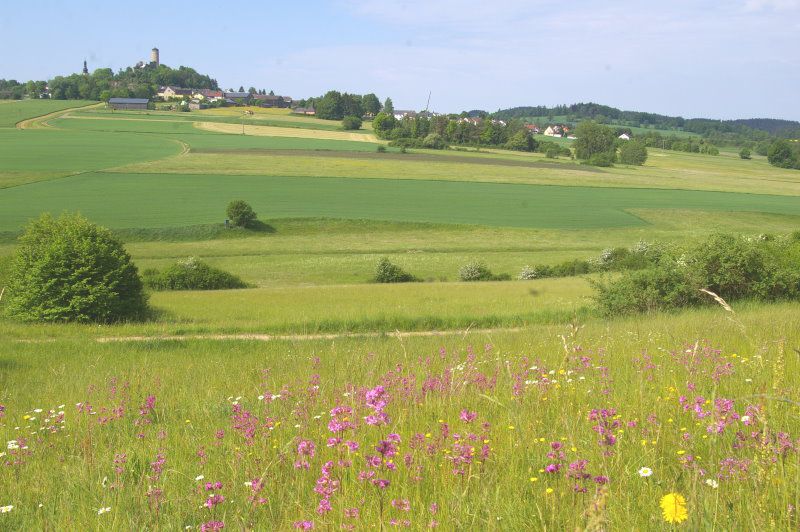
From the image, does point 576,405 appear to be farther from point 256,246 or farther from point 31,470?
→ point 256,246

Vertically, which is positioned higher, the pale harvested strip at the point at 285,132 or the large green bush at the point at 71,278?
the pale harvested strip at the point at 285,132

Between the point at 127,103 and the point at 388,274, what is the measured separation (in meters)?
146

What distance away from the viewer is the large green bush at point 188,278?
3459 cm

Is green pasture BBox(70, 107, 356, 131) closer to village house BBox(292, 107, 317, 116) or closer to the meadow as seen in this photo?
village house BBox(292, 107, 317, 116)

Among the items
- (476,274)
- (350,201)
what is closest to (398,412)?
(476,274)

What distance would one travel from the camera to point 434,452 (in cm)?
390

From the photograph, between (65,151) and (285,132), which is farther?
(285,132)

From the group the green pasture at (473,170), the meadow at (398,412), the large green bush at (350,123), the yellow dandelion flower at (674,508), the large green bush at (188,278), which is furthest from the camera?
the large green bush at (350,123)

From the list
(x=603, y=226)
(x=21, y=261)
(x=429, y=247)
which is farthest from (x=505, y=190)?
(x=21, y=261)

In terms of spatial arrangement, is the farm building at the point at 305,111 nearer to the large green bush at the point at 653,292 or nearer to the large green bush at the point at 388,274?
the large green bush at the point at 388,274

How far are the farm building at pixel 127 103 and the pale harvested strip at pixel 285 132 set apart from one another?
33.6 meters

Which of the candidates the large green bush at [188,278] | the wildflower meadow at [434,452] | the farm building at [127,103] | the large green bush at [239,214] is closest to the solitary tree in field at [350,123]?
the farm building at [127,103]

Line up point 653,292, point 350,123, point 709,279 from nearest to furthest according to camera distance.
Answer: point 653,292 < point 709,279 < point 350,123

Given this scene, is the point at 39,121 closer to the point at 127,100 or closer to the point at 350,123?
the point at 127,100
